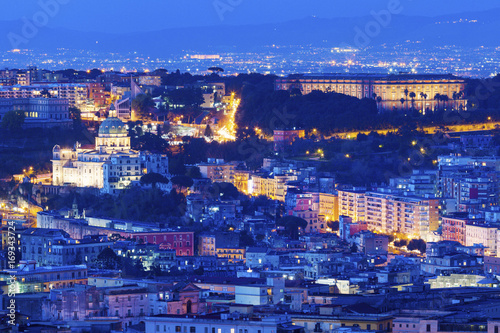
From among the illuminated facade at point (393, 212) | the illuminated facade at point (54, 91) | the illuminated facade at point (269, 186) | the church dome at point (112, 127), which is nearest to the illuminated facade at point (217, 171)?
the illuminated facade at point (269, 186)

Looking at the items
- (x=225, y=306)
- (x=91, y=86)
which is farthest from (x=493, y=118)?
(x=225, y=306)

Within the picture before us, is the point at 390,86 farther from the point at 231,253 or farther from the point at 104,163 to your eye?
the point at 231,253

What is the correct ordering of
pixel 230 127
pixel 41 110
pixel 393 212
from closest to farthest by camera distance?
pixel 393 212, pixel 41 110, pixel 230 127

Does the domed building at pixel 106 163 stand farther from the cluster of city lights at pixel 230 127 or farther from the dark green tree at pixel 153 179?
the cluster of city lights at pixel 230 127

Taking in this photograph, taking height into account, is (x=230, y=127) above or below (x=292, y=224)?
above

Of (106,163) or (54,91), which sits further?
(54,91)

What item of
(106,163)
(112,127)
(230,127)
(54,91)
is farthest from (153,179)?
(54,91)
